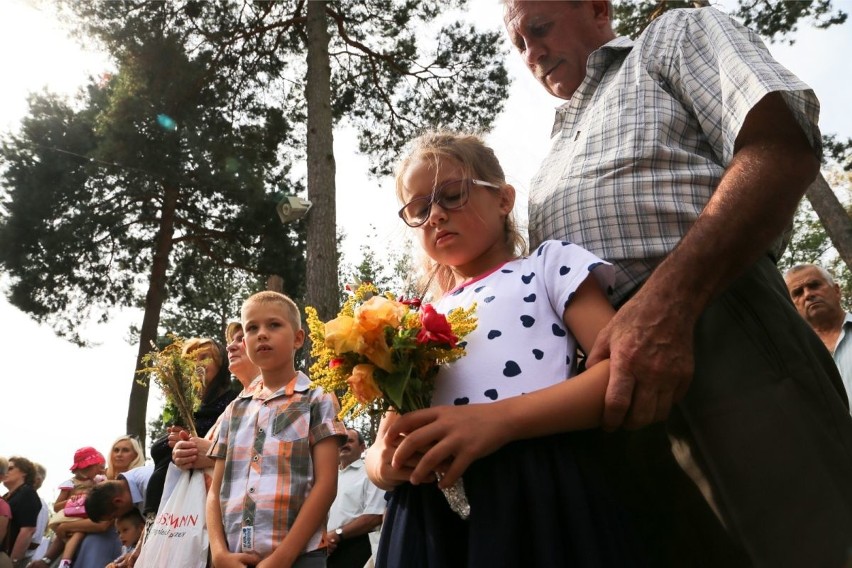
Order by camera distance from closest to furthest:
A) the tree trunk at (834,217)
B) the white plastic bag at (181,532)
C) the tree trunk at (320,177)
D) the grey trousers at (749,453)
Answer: the grey trousers at (749,453) → the white plastic bag at (181,532) → the tree trunk at (320,177) → the tree trunk at (834,217)

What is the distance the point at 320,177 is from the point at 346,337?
24.9ft

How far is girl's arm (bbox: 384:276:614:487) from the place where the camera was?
1.25m

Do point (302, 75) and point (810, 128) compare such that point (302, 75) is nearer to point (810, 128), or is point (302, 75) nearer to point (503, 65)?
point (503, 65)

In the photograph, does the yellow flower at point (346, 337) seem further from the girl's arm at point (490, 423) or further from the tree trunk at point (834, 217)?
the tree trunk at point (834, 217)

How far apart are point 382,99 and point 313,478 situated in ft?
30.9

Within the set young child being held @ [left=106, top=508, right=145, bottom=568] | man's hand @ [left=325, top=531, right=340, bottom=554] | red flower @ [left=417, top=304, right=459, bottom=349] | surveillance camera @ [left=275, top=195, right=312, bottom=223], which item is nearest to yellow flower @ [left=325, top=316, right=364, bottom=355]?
red flower @ [left=417, top=304, right=459, bottom=349]

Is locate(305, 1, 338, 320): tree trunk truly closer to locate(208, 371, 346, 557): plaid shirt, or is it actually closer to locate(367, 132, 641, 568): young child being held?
locate(208, 371, 346, 557): plaid shirt

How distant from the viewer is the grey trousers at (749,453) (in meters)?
1.17

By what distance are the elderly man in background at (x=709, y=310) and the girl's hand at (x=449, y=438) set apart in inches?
8.6

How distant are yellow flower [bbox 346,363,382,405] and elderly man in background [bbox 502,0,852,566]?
1.52 feet

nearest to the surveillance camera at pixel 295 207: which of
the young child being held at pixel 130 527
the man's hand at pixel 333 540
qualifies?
the young child being held at pixel 130 527

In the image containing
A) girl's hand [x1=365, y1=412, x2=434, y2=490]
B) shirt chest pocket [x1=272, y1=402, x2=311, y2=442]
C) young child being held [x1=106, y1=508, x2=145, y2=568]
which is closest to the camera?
girl's hand [x1=365, y1=412, x2=434, y2=490]

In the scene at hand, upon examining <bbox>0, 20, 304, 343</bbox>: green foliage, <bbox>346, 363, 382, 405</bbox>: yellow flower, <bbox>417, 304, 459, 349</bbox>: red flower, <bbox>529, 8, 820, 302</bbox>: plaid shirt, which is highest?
<bbox>0, 20, 304, 343</bbox>: green foliage

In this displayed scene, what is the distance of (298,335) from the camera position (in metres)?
3.47
